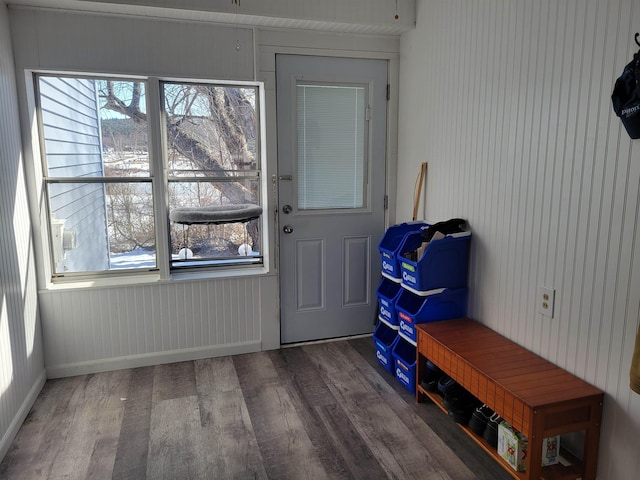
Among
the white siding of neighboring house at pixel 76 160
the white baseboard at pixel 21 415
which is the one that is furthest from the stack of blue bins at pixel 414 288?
the white baseboard at pixel 21 415

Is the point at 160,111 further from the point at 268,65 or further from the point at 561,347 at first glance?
the point at 561,347

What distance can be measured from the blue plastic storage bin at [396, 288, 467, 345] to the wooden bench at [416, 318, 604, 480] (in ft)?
0.96

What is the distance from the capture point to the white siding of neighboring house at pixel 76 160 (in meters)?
2.98

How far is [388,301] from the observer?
303cm

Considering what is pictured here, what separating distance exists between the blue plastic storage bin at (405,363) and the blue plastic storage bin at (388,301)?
135mm

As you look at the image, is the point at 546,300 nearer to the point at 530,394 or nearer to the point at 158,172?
the point at 530,394

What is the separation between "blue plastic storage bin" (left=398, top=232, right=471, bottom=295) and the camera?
2656mm

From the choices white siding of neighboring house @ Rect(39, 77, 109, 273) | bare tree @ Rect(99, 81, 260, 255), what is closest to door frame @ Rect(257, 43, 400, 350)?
bare tree @ Rect(99, 81, 260, 255)

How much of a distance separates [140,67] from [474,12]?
2.02 m

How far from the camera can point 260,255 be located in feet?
11.7

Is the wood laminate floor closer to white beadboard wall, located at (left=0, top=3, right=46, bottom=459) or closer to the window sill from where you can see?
white beadboard wall, located at (left=0, top=3, right=46, bottom=459)

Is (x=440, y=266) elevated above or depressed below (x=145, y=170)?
below

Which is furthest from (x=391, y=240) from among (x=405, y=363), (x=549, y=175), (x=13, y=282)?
(x=13, y=282)

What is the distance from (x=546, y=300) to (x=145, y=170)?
99.8 inches
